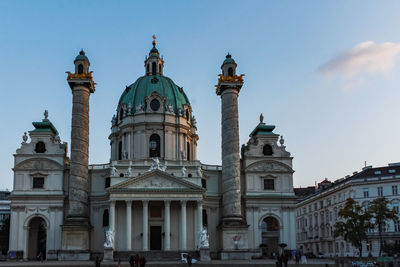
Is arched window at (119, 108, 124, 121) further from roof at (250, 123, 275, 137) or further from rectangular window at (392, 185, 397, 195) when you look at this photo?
rectangular window at (392, 185, 397, 195)

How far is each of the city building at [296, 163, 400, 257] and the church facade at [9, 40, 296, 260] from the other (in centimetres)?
1272

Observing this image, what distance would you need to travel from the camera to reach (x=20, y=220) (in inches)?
2351

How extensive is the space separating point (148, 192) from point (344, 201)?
29659 mm

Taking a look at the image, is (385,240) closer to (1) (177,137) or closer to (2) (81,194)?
(1) (177,137)

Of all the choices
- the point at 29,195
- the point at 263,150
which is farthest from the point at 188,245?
the point at 29,195

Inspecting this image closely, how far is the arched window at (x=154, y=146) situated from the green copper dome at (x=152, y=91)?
460 cm

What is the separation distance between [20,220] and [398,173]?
159 ft

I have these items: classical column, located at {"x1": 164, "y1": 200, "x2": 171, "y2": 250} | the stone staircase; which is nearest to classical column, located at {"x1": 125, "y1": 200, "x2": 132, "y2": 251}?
the stone staircase

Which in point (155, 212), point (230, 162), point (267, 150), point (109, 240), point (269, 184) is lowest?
point (109, 240)

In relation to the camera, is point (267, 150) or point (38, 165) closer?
point (38, 165)

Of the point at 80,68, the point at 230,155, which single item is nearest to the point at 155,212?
the point at 230,155

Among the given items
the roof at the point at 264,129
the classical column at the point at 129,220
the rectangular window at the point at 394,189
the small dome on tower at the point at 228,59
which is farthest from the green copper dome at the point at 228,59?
the rectangular window at the point at 394,189

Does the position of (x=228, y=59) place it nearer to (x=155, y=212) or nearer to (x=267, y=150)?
(x=267, y=150)

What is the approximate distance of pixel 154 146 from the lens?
2687 inches
